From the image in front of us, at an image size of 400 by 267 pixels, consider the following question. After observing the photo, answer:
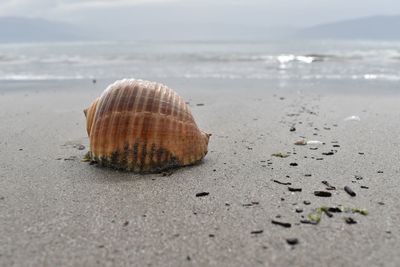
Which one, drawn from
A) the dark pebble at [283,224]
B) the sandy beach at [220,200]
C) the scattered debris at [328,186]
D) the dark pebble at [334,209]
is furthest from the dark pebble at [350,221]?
the scattered debris at [328,186]

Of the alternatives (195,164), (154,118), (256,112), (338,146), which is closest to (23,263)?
(154,118)

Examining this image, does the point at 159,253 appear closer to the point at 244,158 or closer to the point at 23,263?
the point at 23,263

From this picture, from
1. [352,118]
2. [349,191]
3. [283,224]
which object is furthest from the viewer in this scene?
[352,118]

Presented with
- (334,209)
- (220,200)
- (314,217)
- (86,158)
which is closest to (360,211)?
(334,209)

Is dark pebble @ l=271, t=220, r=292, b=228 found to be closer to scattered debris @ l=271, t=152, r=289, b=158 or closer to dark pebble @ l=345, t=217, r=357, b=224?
dark pebble @ l=345, t=217, r=357, b=224

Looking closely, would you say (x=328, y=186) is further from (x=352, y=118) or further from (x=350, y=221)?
(x=352, y=118)

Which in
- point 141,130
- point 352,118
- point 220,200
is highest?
point 141,130

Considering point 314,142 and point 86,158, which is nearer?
point 86,158
